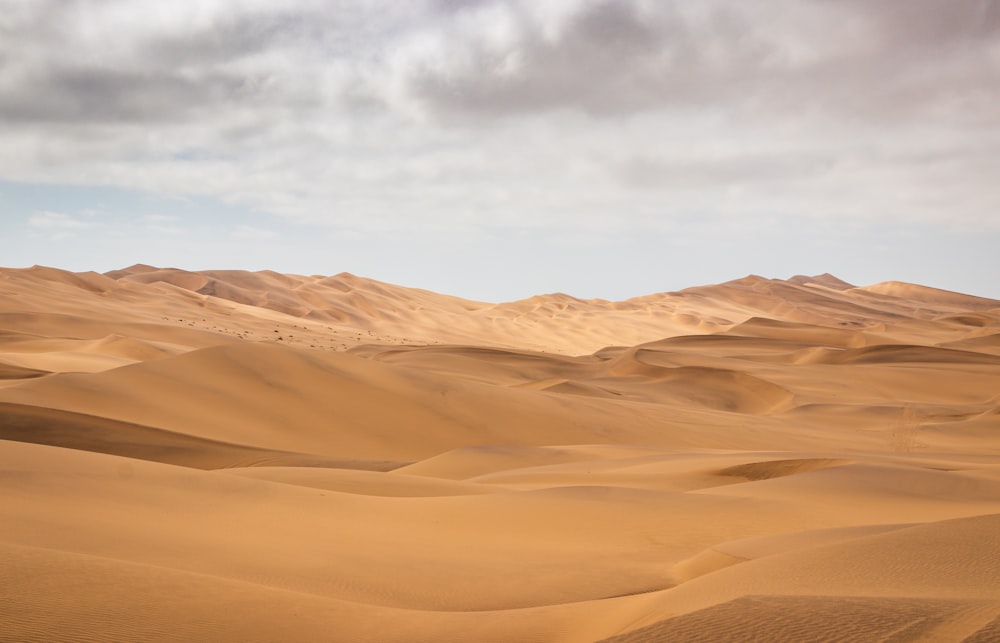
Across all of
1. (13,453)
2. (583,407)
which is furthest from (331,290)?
(13,453)

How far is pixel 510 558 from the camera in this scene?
4555 mm

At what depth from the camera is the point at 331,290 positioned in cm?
5522

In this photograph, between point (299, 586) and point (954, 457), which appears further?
point (954, 457)

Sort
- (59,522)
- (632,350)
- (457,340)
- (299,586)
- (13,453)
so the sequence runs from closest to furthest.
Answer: (299,586), (59,522), (13,453), (632,350), (457,340)

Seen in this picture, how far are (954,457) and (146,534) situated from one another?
10816 mm

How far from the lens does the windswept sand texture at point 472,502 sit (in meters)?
2.84

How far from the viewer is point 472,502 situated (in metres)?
6.30

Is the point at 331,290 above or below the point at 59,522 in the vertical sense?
above

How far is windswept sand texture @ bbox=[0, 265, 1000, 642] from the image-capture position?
2.84 m

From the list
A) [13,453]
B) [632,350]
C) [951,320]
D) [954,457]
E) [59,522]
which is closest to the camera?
[59,522]

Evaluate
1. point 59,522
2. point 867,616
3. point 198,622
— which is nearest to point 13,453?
point 59,522

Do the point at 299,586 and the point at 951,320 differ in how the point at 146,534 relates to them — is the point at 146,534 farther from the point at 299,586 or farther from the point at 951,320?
the point at 951,320

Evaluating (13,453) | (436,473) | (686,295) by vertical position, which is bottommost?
(436,473)

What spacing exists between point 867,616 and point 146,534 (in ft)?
10.8
